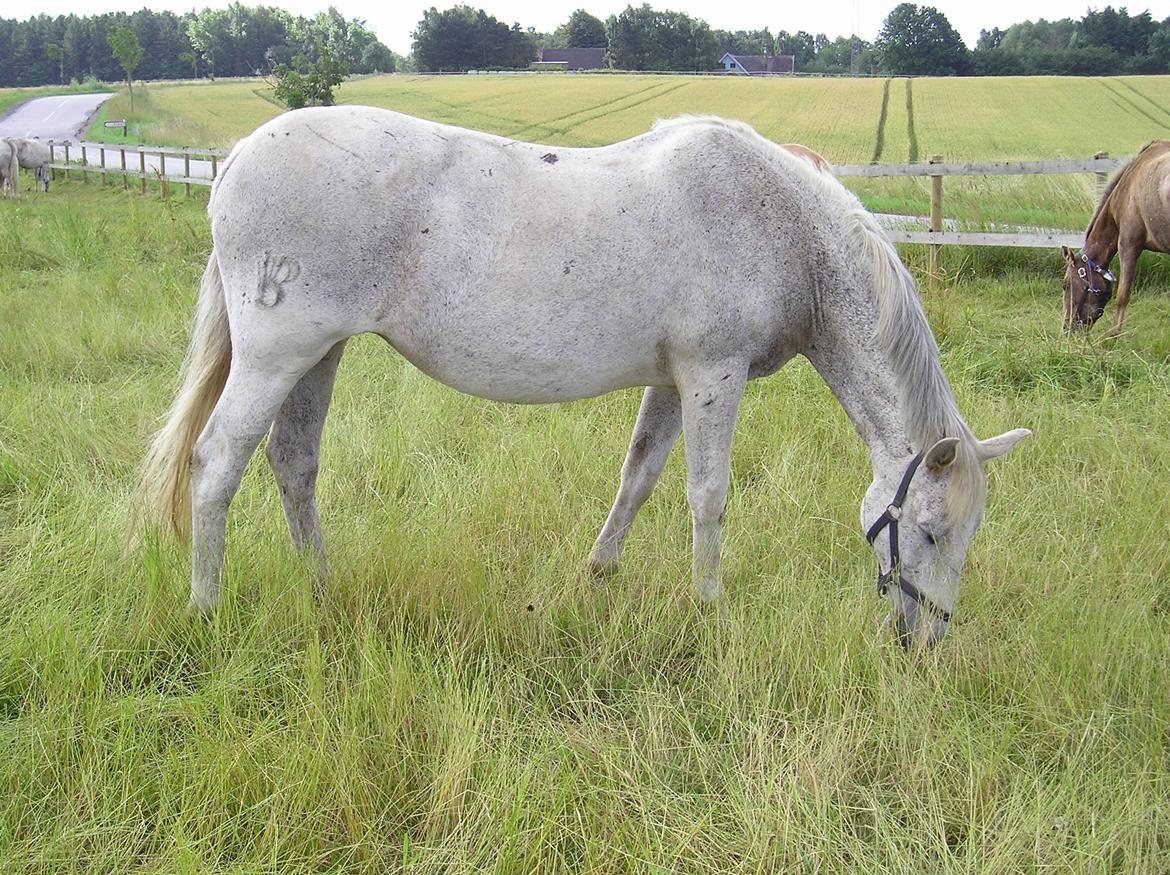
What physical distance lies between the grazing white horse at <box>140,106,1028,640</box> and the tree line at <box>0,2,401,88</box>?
76.1 meters

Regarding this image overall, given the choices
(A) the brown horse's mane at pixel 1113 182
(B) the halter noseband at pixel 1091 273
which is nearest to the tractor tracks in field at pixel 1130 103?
(A) the brown horse's mane at pixel 1113 182

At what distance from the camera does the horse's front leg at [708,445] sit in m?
3.09

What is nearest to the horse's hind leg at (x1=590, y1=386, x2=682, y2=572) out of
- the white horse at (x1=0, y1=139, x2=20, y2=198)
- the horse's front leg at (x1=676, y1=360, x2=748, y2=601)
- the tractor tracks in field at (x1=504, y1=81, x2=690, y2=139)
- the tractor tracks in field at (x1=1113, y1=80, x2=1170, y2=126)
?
the horse's front leg at (x1=676, y1=360, x2=748, y2=601)

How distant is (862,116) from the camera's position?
105ft

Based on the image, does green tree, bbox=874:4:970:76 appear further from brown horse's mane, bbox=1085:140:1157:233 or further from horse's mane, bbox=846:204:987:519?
horse's mane, bbox=846:204:987:519

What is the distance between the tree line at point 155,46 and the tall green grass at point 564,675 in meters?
75.5

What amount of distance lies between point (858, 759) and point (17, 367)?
5.80 meters

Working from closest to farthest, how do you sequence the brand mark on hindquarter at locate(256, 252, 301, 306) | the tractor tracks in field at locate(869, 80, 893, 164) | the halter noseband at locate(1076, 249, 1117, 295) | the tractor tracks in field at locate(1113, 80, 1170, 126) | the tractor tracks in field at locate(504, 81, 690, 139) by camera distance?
the brand mark on hindquarter at locate(256, 252, 301, 306), the halter noseband at locate(1076, 249, 1117, 295), the tractor tracks in field at locate(869, 80, 893, 164), the tractor tracks in field at locate(1113, 80, 1170, 126), the tractor tracks in field at locate(504, 81, 690, 139)

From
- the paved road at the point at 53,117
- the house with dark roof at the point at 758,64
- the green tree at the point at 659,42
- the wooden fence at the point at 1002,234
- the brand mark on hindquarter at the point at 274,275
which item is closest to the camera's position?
the brand mark on hindquarter at the point at 274,275

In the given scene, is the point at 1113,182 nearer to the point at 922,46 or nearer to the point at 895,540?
the point at 895,540

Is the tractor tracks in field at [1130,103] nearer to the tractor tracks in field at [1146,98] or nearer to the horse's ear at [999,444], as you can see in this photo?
the tractor tracks in field at [1146,98]

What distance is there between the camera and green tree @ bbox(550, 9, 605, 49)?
3406 inches

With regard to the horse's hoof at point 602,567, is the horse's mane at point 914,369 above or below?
above

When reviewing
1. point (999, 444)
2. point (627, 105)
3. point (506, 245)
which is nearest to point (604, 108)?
point (627, 105)
